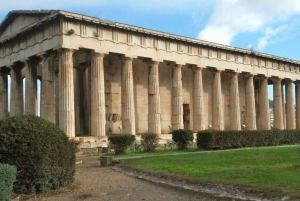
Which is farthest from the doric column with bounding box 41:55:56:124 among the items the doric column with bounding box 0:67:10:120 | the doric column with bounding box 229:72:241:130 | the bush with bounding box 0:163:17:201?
the bush with bounding box 0:163:17:201

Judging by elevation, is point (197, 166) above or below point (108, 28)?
below

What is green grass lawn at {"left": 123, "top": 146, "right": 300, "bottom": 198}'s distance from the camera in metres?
10.2

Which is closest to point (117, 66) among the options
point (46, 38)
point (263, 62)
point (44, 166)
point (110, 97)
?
point (110, 97)

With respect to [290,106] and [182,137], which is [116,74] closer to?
[182,137]

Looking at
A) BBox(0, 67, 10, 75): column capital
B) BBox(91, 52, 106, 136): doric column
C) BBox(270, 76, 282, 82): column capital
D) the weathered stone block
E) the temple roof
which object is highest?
the temple roof

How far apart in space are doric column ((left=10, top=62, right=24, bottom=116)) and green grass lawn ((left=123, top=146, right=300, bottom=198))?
18.3 m

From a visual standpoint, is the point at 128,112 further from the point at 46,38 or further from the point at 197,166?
the point at 197,166

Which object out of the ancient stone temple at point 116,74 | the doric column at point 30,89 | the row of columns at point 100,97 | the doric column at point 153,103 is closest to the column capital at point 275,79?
the ancient stone temple at point 116,74

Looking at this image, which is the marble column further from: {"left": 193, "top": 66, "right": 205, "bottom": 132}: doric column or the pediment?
{"left": 193, "top": 66, "right": 205, "bottom": 132}: doric column

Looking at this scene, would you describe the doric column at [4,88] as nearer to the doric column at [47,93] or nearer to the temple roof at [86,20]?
the temple roof at [86,20]

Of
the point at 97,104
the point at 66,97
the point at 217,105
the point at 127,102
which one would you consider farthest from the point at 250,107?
the point at 66,97

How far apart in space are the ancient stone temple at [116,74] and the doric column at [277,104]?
11cm

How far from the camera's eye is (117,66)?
34.6m

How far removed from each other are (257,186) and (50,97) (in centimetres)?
2228
